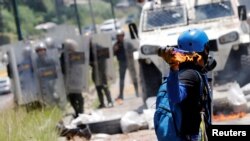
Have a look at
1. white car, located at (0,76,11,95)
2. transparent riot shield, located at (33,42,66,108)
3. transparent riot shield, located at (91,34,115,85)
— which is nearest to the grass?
transparent riot shield, located at (33,42,66,108)

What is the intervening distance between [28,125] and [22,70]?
14.7ft

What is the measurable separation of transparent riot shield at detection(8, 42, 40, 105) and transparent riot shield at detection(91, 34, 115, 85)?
5.27 feet

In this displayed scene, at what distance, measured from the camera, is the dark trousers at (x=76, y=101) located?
13.3 meters

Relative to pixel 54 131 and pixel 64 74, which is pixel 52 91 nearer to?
pixel 64 74

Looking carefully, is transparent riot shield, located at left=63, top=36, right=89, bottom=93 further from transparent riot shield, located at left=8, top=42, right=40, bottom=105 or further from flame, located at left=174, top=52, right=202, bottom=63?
flame, located at left=174, top=52, right=202, bottom=63

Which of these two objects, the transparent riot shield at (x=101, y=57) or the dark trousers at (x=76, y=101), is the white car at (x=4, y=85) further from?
the dark trousers at (x=76, y=101)

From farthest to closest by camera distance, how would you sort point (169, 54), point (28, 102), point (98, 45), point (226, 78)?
point (98, 45), point (28, 102), point (226, 78), point (169, 54)

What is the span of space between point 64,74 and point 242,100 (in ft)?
15.5

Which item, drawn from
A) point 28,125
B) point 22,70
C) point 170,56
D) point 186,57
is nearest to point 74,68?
point 22,70

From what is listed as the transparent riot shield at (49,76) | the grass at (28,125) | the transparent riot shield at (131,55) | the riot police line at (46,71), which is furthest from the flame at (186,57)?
the transparent riot shield at (131,55)

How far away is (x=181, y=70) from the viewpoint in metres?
4.46

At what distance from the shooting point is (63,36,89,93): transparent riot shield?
1355 cm

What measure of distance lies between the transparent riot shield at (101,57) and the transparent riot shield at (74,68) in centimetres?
63

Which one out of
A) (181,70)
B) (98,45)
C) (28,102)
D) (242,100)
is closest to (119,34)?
(98,45)
